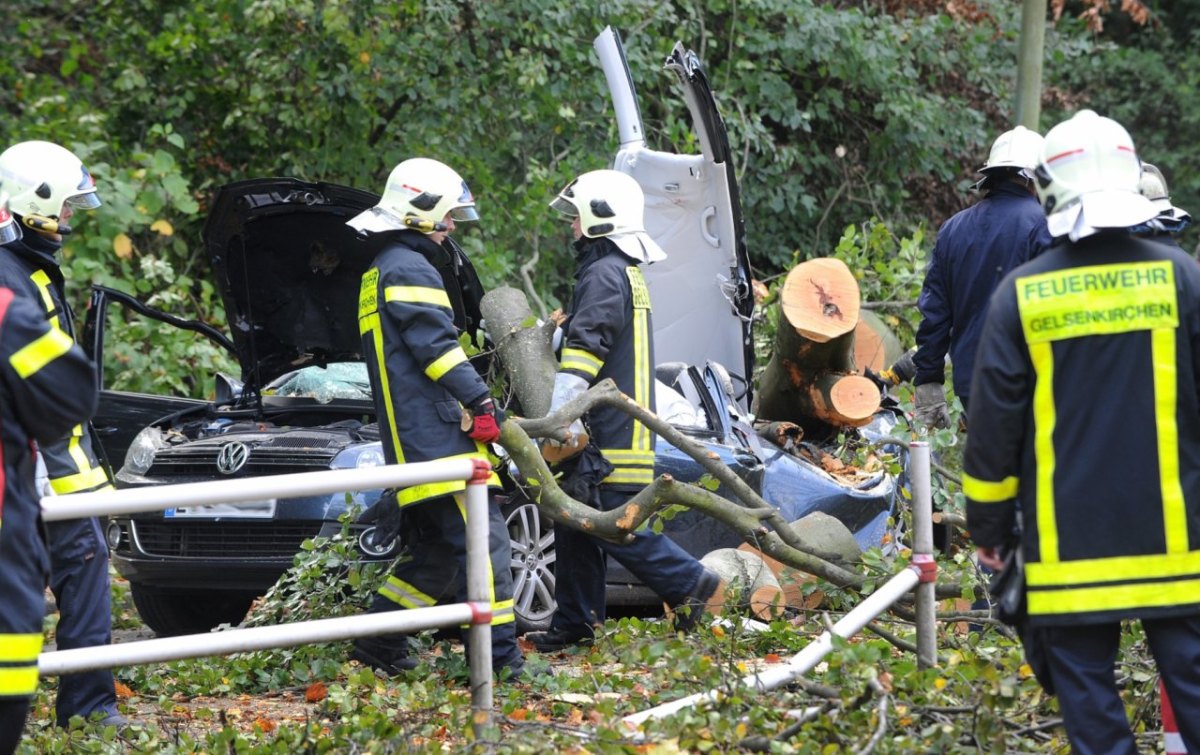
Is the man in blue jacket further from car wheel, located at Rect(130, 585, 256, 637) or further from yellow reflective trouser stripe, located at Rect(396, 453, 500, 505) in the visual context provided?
car wheel, located at Rect(130, 585, 256, 637)

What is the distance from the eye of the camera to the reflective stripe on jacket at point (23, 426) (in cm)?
343

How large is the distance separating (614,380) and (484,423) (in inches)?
38.4

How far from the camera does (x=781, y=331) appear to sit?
311 inches

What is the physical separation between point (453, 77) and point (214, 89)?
Answer: 2.22m

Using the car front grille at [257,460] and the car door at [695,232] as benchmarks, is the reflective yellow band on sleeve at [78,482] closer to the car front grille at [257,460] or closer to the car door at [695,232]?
the car front grille at [257,460]

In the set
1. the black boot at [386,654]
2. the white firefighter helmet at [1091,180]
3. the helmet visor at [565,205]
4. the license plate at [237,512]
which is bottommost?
the black boot at [386,654]

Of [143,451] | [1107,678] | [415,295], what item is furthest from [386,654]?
[1107,678]

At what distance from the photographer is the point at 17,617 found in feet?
11.3

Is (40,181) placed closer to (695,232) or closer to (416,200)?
(416,200)

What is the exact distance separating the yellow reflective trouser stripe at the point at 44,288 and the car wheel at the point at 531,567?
2.12 m

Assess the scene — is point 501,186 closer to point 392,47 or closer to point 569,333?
point 392,47

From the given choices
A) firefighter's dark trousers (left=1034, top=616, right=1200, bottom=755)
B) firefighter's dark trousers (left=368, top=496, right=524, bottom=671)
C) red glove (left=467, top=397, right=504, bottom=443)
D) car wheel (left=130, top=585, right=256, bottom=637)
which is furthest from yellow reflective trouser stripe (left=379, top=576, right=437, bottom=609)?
firefighter's dark trousers (left=1034, top=616, right=1200, bottom=755)

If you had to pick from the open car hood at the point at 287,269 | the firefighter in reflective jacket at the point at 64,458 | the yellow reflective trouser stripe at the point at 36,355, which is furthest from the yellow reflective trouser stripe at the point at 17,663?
the open car hood at the point at 287,269

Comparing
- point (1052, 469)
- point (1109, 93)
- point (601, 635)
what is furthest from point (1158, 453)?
point (1109, 93)
